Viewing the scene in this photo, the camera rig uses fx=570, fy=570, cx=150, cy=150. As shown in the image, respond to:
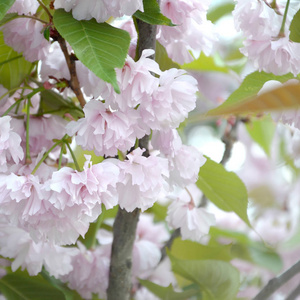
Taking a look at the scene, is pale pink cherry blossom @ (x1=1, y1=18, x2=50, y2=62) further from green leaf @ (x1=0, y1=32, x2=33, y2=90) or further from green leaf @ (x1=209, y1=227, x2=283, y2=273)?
green leaf @ (x1=209, y1=227, x2=283, y2=273)

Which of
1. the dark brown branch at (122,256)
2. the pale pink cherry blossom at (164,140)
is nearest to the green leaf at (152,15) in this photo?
the pale pink cherry blossom at (164,140)

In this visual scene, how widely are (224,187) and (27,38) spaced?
273mm

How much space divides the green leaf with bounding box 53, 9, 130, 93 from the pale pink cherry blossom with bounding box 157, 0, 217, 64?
8cm

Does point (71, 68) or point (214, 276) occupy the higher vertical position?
point (71, 68)

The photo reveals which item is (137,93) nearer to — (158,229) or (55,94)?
(55,94)

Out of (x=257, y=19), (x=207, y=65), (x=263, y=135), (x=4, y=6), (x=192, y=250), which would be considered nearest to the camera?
(x=4, y=6)

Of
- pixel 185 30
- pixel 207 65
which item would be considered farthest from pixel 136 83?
pixel 207 65

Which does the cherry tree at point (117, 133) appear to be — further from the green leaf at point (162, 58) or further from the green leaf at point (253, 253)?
the green leaf at point (253, 253)

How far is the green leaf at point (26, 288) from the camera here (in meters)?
0.68

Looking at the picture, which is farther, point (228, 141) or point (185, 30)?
point (228, 141)

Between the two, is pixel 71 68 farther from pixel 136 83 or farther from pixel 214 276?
pixel 214 276

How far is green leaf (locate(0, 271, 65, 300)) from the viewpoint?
677 millimetres

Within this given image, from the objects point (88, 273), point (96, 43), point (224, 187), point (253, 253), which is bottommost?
point (253, 253)

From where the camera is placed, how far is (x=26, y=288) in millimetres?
690
